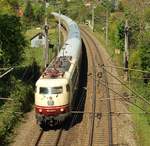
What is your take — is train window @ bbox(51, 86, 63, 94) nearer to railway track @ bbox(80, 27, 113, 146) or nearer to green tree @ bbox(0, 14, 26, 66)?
railway track @ bbox(80, 27, 113, 146)

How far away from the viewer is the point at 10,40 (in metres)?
42.7

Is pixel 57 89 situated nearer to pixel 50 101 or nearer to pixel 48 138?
pixel 50 101

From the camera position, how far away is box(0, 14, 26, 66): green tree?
41094 mm

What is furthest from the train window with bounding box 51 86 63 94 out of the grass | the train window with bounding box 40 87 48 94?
the grass

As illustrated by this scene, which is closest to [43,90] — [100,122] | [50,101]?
[50,101]

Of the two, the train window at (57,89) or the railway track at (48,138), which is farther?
the train window at (57,89)

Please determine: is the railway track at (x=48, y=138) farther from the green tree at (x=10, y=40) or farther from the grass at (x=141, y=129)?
the green tree at (x=10, y=40)

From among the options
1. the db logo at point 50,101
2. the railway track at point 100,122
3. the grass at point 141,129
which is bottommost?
the railway track at point 100,122

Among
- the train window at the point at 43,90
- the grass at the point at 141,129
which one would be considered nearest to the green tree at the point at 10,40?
the train window at the point at 43,90

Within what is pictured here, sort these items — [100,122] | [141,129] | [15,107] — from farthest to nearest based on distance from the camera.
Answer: [15,107], [100,122], [141,129]

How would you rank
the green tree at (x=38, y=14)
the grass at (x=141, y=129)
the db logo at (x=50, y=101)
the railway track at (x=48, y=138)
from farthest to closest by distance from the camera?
1. the green tree at (x=38, y=14)
2. the db logo at (x=50, y=101)
3. the railway track at (x=48, y=138)
4. the grass at (x=141, y=129)

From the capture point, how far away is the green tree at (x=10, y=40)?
41.1 m

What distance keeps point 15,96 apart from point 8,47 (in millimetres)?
7785

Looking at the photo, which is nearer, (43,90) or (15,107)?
(43,90)
